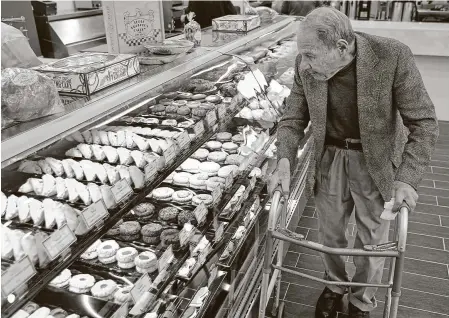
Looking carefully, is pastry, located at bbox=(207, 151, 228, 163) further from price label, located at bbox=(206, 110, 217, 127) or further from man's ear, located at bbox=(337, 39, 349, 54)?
man's ear, located at bbox=(337, 39, 349, 54)

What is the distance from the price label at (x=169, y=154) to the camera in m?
2.33

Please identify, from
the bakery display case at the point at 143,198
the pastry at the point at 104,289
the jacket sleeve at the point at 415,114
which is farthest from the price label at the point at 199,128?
the jacket sleeve at the point at 415,114

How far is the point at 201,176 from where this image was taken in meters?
2.91

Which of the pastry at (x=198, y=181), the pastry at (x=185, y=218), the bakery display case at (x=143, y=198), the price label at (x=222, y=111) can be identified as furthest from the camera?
the price label at (x=222, y=111)

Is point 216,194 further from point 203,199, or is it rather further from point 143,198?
point 143,198

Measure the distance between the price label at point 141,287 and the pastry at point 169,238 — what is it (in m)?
0.30

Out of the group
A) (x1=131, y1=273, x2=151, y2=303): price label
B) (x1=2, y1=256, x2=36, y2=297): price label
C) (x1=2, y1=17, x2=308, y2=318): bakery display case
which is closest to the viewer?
(x1=2, y1=256, x2=36, y2=297): price label

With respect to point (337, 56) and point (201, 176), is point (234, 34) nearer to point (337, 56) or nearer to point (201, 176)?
point (201, 176)

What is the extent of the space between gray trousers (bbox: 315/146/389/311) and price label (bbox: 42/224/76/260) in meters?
1.73

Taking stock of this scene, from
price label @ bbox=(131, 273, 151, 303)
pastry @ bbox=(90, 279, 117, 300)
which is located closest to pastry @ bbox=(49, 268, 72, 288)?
pastry @ bbox=(90, 279, 117, 300)

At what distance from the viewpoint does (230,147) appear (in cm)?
327

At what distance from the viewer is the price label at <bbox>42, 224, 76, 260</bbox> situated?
1.53 metres

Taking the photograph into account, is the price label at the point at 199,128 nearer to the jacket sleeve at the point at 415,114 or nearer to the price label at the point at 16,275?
the jacket sleeve at the point at 415,114

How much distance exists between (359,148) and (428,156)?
453 millimetres
